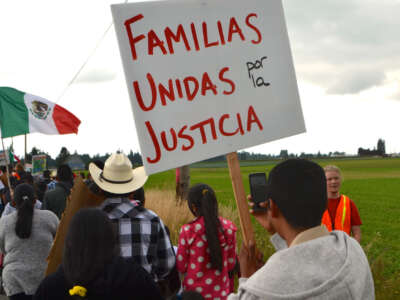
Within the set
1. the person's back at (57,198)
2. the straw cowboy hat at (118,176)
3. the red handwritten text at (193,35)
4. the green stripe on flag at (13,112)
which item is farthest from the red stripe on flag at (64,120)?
the red handwritten text at (193,35)

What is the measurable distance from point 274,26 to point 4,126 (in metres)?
7.65

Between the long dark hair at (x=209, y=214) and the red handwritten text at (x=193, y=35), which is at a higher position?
the red handwritten text at (x=193, y=35)

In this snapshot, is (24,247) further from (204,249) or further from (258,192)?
(258,192)

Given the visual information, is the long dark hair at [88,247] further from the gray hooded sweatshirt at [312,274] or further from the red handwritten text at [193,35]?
the red handwritten text at [193,35]

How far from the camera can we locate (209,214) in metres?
3.69

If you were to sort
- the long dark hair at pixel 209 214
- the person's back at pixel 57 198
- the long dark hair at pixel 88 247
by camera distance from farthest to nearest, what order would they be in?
the person's back at pixel 57 198 → the long dark hair at pixel 209 214 → the long dark hair at pixel 88 247

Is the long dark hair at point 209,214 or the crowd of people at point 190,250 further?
the long dark hair at point 209,214

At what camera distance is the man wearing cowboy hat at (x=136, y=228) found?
2988 millimetres

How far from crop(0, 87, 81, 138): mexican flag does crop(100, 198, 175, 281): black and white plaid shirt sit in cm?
691

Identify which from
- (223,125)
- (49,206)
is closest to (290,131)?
(223,125)

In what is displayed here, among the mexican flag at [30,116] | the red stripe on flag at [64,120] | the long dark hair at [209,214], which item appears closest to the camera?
the long dark hair at [209,214]

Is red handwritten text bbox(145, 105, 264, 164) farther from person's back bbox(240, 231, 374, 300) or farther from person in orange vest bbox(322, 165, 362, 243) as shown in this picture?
person in orange vest bbox(322, 165, 362, 243)

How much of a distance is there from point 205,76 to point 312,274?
179 centimetres

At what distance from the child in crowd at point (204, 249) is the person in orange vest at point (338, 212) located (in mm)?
1405
